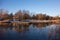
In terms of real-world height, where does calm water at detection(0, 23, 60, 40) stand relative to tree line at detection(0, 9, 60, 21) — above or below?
below

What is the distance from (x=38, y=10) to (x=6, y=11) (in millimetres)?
897

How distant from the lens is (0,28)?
3420mm

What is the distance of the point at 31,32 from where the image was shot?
3.23 metres

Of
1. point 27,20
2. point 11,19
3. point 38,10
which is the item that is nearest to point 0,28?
point 11,19

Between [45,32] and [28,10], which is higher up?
[28,10]

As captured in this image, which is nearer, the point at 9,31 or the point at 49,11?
the point at 49,11

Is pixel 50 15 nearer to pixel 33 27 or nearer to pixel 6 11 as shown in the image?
pixel 33 27

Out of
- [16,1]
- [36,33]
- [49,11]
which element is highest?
[16,1]

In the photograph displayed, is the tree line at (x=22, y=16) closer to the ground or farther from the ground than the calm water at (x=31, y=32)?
farther from the ground

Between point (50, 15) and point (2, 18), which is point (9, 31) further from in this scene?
point (50, 15)

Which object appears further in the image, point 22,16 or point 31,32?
point 31,32

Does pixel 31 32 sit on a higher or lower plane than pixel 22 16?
lower

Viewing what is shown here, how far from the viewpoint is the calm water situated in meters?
3.03

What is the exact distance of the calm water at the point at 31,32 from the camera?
303 centimetres
